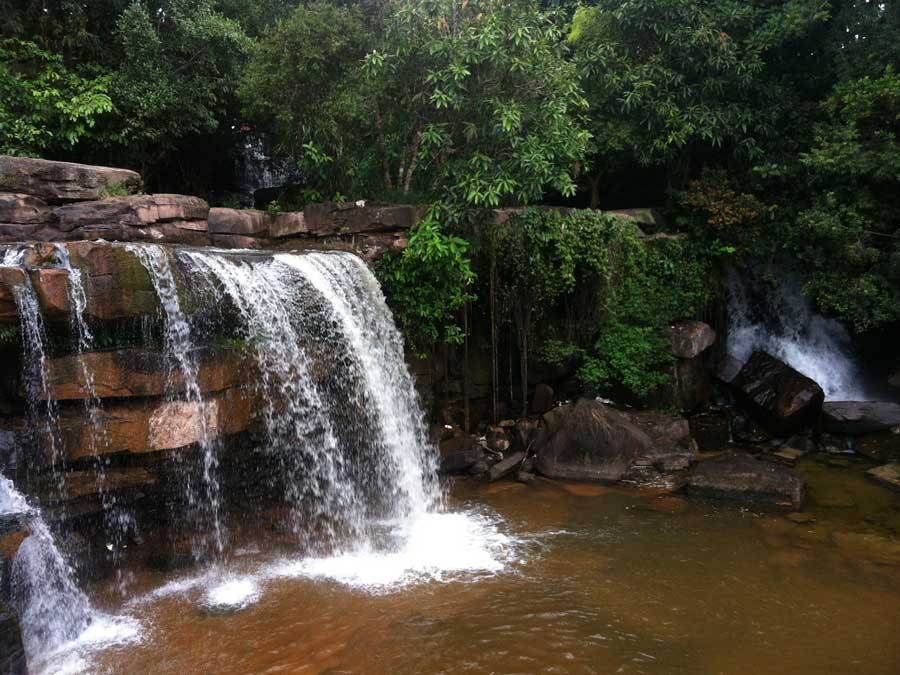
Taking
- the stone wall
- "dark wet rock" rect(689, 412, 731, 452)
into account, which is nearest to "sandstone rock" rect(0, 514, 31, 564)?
the stone wall

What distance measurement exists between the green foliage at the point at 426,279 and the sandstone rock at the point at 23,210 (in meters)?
4.28

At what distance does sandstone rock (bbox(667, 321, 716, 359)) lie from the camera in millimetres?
10070

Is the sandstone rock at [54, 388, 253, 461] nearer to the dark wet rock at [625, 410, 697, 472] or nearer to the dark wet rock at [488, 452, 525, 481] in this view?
the dark wet rock at [488, 452, 525, 481]

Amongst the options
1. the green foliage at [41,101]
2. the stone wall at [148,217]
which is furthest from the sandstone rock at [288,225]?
the green foliage at [41,101]

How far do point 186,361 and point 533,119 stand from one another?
572cm

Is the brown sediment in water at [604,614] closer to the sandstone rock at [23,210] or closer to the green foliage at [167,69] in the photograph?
the sandstone rock at [23,210]

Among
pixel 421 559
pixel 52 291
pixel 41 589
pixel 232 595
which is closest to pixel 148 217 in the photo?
pixel 52 291

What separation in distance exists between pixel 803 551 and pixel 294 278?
6116 mm

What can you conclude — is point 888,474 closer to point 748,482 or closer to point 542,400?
point 748,482

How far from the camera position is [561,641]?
4621mm

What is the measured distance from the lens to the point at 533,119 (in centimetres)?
863

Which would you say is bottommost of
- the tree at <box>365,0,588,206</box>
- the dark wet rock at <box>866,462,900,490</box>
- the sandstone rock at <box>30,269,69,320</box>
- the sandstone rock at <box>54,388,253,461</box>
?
the dark wet rock at <box>866,462,900,490</box>

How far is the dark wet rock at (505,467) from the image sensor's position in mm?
8367

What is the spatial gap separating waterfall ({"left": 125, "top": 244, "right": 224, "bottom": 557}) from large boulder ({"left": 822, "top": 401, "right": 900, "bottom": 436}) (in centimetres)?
901
